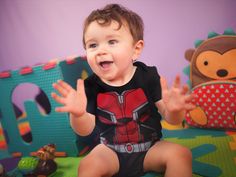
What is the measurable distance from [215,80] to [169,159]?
475mm

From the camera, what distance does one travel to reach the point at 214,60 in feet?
3.18

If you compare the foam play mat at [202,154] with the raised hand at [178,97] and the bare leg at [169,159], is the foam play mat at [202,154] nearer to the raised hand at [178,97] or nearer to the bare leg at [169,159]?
the bare leg at [169,159]

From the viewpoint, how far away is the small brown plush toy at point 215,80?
3.12 feet

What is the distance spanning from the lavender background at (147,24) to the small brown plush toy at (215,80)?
15cm

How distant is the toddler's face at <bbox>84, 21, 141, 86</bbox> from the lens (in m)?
0.66

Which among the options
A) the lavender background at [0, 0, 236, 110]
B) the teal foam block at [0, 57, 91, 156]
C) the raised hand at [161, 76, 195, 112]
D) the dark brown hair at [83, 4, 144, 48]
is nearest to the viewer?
the raised hand at [161, 76, 195, 112]

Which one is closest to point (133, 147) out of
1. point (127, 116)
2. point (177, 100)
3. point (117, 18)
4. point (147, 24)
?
point (127, 116)

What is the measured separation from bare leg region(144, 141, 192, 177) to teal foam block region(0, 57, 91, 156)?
0.35 meters

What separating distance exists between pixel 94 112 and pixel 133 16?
283 mm

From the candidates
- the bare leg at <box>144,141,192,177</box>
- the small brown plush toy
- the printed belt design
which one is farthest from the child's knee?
the small brown plush toy

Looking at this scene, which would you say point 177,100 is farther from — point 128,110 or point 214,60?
point 214,60

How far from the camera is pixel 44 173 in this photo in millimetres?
813

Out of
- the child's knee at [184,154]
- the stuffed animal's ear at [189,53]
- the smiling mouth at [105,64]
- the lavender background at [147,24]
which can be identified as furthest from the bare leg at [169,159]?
the lavender background at [147,24]

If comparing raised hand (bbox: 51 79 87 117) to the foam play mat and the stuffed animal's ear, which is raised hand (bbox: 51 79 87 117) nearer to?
the foam play mat
